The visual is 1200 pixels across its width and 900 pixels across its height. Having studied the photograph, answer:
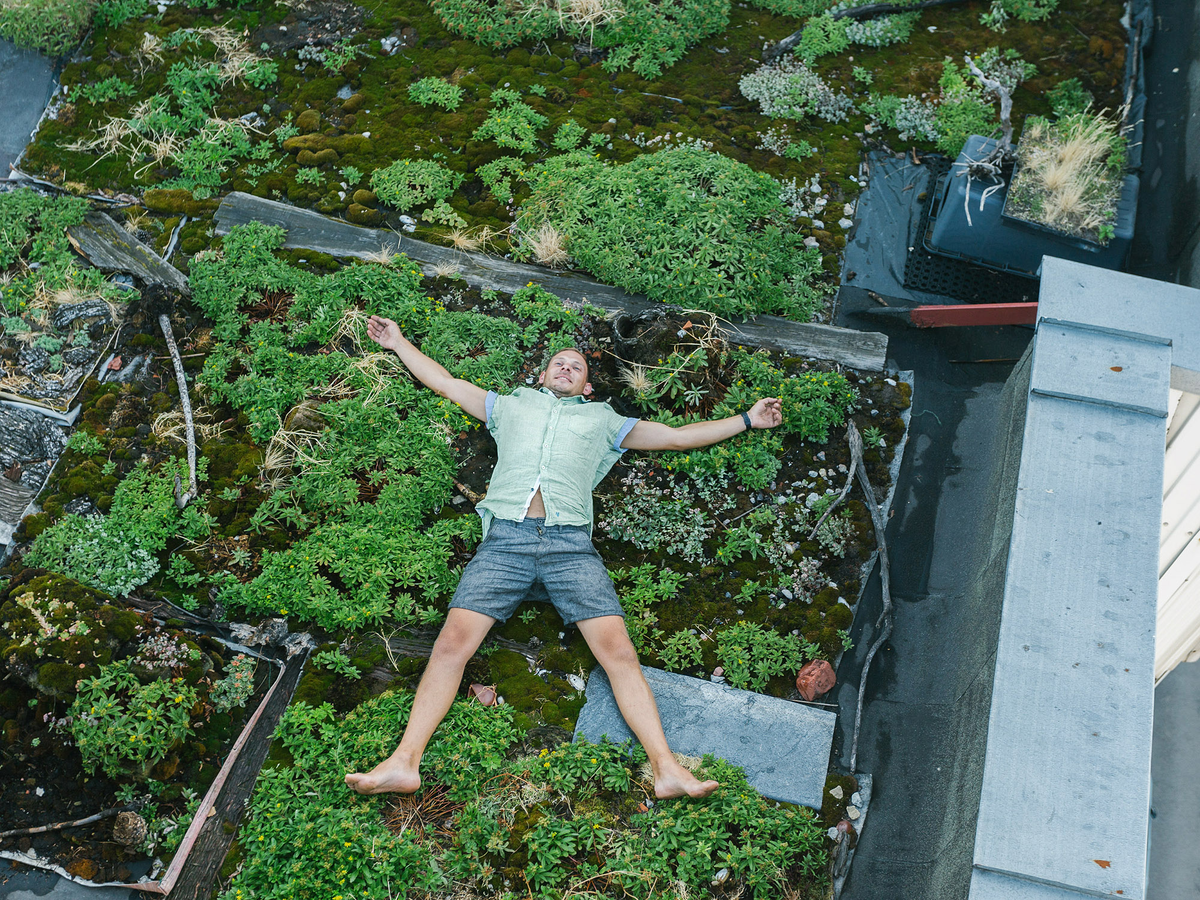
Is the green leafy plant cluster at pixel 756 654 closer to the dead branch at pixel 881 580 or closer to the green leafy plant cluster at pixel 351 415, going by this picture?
the dead branch at pixel 881 580

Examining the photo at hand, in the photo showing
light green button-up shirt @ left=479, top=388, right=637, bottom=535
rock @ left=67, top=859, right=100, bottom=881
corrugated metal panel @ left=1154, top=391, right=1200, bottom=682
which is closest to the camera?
rock @ left=67, top=859, right=100, bottom=881

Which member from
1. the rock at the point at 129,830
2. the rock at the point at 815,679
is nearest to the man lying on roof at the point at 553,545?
the rock at the point at 815,679

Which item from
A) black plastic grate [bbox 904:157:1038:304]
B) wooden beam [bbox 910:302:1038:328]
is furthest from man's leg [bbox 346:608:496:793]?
black plastic grate [bbox 904:157:1038:304]

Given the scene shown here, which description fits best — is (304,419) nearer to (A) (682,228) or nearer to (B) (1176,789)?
(A) (682,228)

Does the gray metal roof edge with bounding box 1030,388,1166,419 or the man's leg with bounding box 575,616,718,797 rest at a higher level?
the gray metal roof edge with bounding box 1030,388,1166,419

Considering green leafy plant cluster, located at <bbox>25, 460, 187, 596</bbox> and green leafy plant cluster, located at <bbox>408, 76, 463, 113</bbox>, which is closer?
green leafy plant cluster, located at <bbox>25, 460, 187, 596</bbox>

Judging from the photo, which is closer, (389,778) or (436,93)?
(389,778)

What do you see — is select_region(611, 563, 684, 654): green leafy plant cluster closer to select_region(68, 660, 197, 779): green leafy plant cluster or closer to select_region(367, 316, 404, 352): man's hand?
select_region(367, 316, 404, 352): man's hand

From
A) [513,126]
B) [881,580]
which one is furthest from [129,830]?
[513,126]
